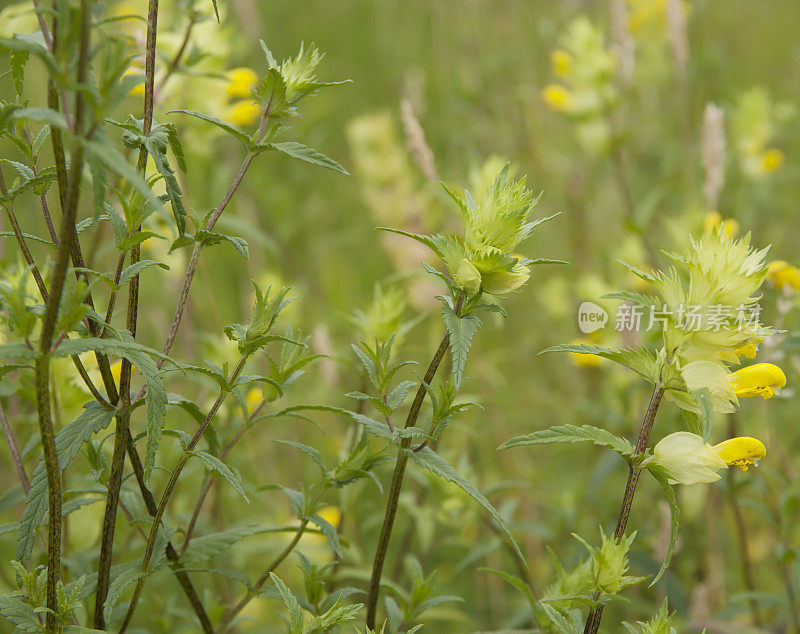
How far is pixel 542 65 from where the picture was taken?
11.5ft

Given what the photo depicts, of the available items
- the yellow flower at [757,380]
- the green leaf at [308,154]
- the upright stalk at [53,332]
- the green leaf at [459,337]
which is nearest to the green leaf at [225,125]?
the green leaf at [308,154]

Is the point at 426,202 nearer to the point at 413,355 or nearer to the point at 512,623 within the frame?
the point at 413,355

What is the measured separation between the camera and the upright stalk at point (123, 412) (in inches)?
31.2

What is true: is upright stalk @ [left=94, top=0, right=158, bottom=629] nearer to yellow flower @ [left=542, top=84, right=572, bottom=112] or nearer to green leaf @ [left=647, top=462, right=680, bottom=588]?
green leaf @ [left=647, top=462, right=680, bottom=588]

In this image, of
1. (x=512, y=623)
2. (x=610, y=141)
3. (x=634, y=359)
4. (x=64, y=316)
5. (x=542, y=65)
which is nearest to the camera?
Answer: (x=64, y=316)

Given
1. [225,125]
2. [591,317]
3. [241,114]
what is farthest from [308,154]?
[591,317]

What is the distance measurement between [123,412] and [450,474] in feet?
1.24

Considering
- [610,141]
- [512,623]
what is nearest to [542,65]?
[610,141]

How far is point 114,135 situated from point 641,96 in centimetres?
213

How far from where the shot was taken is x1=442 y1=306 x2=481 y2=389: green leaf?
76cm

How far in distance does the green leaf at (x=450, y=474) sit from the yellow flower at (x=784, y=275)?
0.68 meters

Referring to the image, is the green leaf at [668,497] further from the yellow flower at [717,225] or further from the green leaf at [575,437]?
the yellow flower at [717,225]

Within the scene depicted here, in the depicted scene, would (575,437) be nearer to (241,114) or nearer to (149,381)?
(149,381)

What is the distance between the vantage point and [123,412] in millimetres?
805
